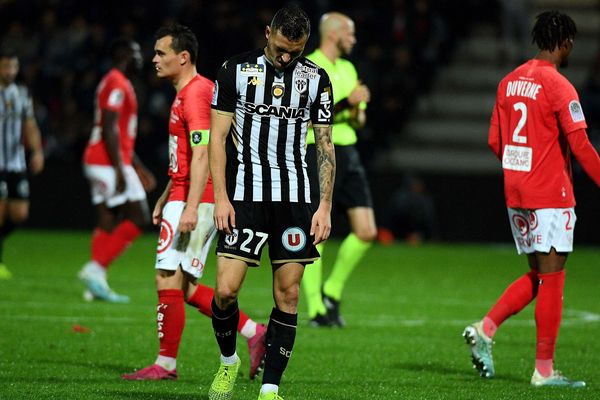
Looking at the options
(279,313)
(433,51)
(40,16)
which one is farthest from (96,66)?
(279,313)

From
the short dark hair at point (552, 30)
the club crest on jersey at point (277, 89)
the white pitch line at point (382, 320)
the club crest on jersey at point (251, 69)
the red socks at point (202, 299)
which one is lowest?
the white pitch line at point (382, 320)

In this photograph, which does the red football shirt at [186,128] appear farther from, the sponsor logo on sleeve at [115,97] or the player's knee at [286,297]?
the sponsor logo on sleeve at [115,97]

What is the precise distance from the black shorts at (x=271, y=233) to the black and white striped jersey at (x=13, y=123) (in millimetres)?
7468

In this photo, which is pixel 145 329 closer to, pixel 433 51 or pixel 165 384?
pixel 165 384

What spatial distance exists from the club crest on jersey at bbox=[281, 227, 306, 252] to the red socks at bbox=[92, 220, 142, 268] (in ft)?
18.5

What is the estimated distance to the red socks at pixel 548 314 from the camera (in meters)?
7.04

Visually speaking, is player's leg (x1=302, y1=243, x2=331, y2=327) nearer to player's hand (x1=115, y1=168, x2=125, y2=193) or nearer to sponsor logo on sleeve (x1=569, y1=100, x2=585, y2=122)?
player's hand (x1=115, y1=168, x2=125, y2=193)

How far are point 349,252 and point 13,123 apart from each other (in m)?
4.77

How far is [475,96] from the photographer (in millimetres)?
23141

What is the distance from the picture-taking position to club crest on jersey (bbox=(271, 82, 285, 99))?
5.94 metres

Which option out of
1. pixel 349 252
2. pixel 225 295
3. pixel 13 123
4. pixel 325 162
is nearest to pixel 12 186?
pixel 13 123

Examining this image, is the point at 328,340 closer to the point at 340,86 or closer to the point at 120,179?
the point at 340,86

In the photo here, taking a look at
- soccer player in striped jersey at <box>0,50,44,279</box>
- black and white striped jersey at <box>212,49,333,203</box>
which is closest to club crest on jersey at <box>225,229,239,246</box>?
black and white striped jersey at <box>212,49,333,203</box>

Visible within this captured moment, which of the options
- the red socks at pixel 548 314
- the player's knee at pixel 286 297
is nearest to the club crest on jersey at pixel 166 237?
the player's knee at pixel 286 297
